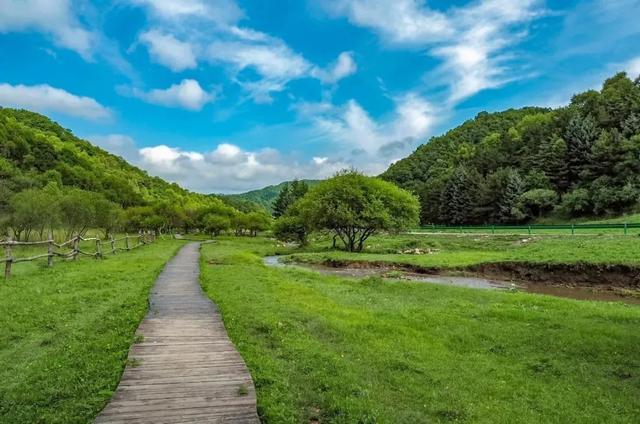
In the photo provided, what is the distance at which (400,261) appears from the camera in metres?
32.8

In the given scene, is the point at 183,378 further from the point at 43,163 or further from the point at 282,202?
the point at 282,202

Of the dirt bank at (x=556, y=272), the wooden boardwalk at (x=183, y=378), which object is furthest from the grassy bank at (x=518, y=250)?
the wooden boardwalk at (x=183, y=378)

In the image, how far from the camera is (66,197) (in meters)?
46.8

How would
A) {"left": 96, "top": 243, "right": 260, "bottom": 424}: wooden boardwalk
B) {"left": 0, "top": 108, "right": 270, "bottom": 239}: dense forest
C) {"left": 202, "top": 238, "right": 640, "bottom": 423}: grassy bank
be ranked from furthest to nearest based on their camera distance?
1. {"left": 0, "top": 108, "right": 270, "bottom": 239}: dense forest
2. {"left": 202, "top": 238, "right": 640, "bottom": 423}: grassy bank
3. {"left": 96, "top": 243, "right": 260, "bottom": 424}: wooden boardwalk

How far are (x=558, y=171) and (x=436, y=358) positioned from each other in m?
74.9

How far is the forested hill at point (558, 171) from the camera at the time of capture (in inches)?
2512

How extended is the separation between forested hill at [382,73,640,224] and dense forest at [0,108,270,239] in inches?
1846

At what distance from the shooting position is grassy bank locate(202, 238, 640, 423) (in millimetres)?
7113

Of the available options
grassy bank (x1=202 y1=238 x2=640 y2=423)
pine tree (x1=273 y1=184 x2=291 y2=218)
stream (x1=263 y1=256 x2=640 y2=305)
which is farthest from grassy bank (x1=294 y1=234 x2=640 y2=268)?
pine tree (x1=273 y1=184 x2=291 y2=218)

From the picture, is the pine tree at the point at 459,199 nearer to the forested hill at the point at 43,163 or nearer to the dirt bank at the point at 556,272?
the dirt bank at the point at 556,272

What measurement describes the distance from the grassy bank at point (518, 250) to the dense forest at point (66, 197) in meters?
26.6

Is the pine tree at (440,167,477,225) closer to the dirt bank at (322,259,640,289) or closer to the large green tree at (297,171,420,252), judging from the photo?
the large green tree at (297,171,420,252)

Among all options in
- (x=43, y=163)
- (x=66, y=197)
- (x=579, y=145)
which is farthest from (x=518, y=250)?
(x=43, y=163)

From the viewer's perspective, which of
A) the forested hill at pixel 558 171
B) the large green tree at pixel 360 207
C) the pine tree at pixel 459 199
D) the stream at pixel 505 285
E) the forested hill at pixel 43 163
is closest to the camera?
the stream at pixel 505 285
